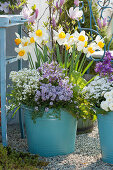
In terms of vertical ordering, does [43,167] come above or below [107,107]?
below

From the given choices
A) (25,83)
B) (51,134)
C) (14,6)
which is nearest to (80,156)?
(51,134)

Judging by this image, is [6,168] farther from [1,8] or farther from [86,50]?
[1,8]

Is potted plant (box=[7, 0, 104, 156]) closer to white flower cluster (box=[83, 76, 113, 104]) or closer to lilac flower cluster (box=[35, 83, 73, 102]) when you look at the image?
lilac flower cluster (box=[35, 83, 73, 102])

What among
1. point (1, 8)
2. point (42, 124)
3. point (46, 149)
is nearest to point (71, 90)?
point (42, 124)

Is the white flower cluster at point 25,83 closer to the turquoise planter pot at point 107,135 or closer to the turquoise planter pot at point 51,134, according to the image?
the turquoise planter pot at point 51,134

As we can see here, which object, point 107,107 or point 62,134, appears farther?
point 62,134

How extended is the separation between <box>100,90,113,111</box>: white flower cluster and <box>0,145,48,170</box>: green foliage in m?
0.57

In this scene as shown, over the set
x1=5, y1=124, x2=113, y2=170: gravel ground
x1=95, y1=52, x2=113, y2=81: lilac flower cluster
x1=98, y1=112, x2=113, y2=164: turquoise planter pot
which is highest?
x1=95, y1=52, x2=113, y2=81: lilac flower cluster

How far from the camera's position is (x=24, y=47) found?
2.59 metres

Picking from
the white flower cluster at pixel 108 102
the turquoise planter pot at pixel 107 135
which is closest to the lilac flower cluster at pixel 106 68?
the white flower cluster at pixel 108 102

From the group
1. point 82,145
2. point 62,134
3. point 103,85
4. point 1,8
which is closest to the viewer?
point 103,85

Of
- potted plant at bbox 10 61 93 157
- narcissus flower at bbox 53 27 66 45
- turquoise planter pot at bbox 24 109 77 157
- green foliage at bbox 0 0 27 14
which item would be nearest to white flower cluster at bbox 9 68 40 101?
potted plant at bbox 10 61 93 157

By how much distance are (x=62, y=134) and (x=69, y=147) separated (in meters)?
0.14

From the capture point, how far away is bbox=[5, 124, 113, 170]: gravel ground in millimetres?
2371
